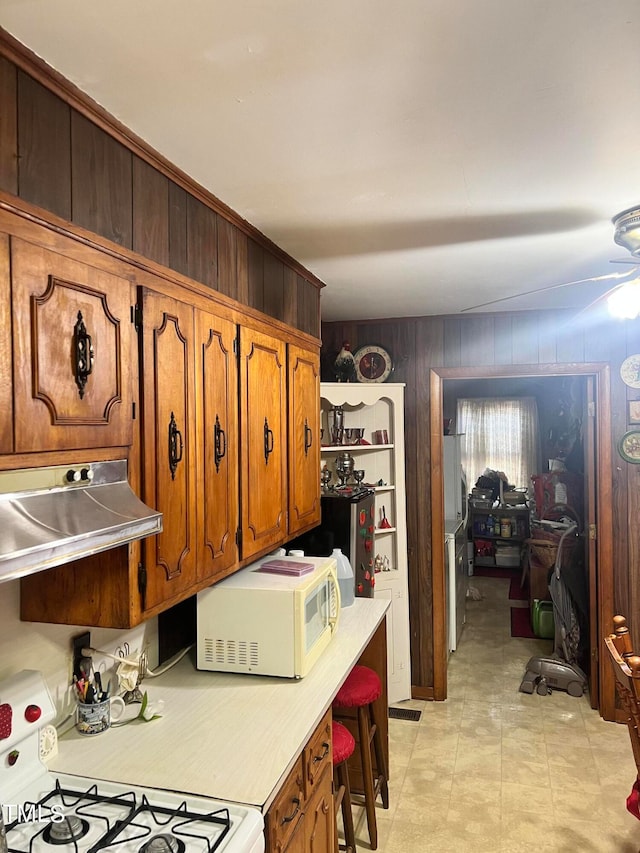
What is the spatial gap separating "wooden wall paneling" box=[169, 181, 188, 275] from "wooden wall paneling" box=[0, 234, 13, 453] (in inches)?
26.3

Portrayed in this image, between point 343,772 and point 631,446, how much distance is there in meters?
2.42

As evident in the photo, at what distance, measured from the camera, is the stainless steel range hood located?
1.09 m

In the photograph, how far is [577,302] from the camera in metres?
3.70

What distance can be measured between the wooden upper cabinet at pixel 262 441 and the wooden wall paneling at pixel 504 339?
1.87 m

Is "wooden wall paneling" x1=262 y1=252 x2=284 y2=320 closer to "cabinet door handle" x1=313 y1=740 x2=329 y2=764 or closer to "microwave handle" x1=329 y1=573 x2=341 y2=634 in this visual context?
"microwave handle" x1=329 y1=573 x2=341 y2=634

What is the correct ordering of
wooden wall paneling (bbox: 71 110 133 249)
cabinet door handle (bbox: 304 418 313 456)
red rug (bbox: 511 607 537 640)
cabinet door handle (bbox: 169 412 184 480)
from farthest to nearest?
red rug (bbox: 511 607 537 640), cabinet door handle (bbox: 304 418 313 456), cabinet door handle (bbox: 169 412 184 480), wooden wall paneling (bbox: 71 110 133 249)

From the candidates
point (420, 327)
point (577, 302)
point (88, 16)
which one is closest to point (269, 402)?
point (88, 16)

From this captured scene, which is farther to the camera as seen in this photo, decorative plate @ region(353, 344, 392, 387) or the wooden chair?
A: decorative plate @ region(353, 344, 392, 387)

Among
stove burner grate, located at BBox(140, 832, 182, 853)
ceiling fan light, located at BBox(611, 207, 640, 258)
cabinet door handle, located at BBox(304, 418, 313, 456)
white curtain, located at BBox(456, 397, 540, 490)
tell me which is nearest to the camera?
stove burner grate, located at BBox(140, 832, 182, 853)

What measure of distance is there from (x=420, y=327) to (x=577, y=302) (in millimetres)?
958

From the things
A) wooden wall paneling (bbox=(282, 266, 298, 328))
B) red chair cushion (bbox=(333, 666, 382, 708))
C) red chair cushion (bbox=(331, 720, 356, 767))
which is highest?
wooden wall paneling (bbox=(282, 266, 298, 328))

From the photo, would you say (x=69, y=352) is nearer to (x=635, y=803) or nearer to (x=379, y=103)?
(x=379, y=103)

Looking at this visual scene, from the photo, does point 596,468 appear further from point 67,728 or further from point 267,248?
point 67,728

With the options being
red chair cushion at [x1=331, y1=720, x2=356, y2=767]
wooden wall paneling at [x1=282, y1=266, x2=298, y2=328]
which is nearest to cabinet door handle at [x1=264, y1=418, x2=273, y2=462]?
wooden wall paneling at [x1=282, y1=266, x2=298, y2=328]
